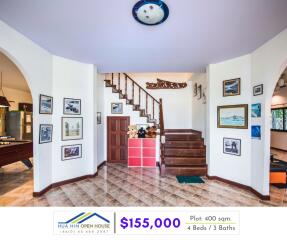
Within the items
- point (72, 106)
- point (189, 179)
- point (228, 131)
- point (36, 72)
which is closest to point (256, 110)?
point (228, 131)

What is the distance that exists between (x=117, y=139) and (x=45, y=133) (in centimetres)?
294

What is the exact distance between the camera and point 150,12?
221 centimetres

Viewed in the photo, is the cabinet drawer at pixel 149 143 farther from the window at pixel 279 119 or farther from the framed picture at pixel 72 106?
the window at pixel 279 119

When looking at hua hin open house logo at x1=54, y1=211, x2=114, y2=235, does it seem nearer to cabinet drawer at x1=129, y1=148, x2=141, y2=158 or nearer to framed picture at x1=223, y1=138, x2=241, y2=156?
framed picture at x1=223, y1=138, x2=241, y2=156

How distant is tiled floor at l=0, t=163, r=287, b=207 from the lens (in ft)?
10.3

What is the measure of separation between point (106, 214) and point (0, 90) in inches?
338

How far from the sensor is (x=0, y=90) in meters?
7.20

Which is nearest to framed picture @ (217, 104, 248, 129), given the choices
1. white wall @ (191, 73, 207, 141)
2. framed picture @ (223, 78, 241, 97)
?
framed picture @ (223, 78, 241, 97)

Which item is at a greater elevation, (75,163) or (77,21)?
(77,21)

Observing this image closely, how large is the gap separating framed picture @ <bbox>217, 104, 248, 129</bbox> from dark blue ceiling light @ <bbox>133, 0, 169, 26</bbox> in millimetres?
2815

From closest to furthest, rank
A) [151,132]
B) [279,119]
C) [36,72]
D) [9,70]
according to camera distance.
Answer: [36,72], [9,70], [151,132], [279,119]

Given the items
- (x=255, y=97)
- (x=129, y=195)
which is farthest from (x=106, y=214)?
(x=255, y=97)

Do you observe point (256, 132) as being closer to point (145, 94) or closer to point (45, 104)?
point (145, 94)

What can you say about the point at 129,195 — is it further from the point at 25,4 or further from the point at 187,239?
the point at 25,4
